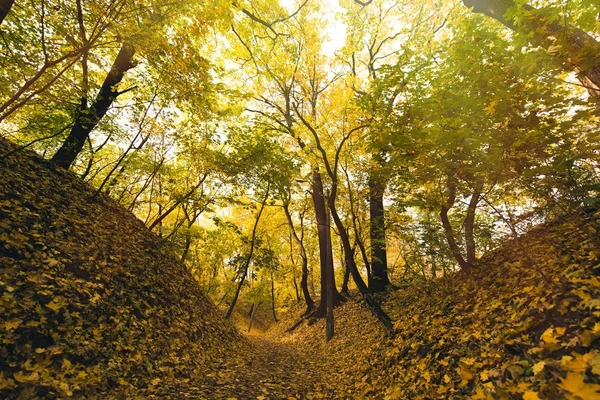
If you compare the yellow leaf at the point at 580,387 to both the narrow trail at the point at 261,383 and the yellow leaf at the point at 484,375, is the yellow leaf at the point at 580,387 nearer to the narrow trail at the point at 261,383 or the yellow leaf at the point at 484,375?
the yellow leaf at the point at 484,375

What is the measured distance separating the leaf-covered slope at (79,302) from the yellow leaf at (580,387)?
4.72 meters

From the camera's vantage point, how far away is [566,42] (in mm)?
3303

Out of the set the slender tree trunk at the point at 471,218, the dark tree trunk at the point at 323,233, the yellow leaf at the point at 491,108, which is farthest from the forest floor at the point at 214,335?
the dark tree trunk at the point at 323,233

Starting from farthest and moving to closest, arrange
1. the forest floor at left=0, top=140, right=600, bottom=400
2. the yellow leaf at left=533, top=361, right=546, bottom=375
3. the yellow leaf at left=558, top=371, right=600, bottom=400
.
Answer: the forest floor at left=0, top=140, right=600, bottom=400 → the yellow leaf at left=533, top=361, right=546, bottom=375 → the yellow leaf at left=558, top=371, right=600, bottom=400

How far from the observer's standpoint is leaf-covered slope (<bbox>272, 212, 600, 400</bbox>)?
7.32 ft

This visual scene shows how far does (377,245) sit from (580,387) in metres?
7.91

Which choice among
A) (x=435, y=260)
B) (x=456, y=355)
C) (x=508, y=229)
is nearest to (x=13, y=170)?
(x=456, y=355)

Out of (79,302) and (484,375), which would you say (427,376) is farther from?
(79,302)

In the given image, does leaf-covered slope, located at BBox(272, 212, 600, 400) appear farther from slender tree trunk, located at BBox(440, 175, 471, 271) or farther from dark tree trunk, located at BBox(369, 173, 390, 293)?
dark tree trunk, located at BBox(369, 173, 390, 293)

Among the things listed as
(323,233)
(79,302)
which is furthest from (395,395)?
(323,233)

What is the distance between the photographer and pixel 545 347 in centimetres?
252

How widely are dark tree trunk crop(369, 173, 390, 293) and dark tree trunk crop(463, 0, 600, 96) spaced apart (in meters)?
5.39

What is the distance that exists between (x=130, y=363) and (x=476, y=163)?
666 centimetres

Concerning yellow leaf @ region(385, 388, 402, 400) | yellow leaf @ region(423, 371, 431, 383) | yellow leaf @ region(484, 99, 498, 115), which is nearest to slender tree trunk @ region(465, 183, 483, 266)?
yellow leaf @ region(484, 99, 498, 115)
